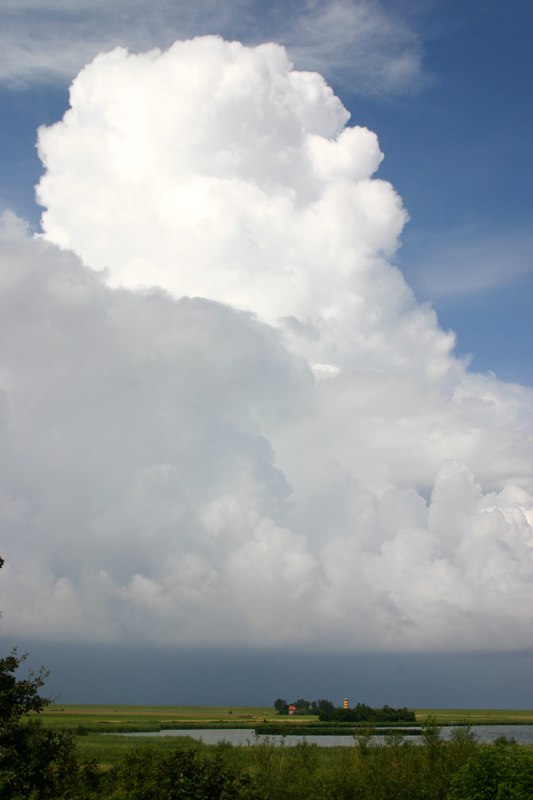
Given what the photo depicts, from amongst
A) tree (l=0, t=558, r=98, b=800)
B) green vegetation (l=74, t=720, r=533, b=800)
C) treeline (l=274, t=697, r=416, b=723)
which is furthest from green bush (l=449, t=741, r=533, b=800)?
treeline (l=274, t=697, r=416, b=723)

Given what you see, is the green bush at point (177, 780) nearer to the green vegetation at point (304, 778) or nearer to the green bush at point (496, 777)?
the green vegetation at point (304, 778)

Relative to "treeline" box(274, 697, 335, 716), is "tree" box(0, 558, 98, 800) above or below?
above

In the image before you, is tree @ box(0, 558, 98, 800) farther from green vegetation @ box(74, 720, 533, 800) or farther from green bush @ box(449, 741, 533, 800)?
green bush @ box(449, 741, 533, 800)

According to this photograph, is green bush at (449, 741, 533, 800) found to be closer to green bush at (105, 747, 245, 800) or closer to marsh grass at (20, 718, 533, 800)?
marsh grass at (20, 718, 533, 800)

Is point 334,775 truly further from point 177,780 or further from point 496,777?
point 177,780

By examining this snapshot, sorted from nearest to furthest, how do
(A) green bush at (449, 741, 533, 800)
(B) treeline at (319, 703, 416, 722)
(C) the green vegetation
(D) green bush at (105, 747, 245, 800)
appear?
(D) green bush at (105, 747, 245, 800) → (C) the green vegetation → (A) green bush at (449, 741, 533, 800) → (B) treeline at (319, 703, 416, 722)

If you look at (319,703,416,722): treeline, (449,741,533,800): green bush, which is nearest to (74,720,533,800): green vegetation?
(449,741,533,800): green bush

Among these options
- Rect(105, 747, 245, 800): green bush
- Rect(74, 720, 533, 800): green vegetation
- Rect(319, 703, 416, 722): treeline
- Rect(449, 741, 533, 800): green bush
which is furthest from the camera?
Rect(319, 703, 416, 722): treeline

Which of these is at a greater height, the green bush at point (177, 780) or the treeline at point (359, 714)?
the green bush at point (177, 780)

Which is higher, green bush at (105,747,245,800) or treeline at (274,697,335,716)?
green bush at (105,747,245,800)

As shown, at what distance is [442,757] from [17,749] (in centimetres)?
2827

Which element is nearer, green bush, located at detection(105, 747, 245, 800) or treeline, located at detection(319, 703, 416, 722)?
green bush, located at detection(105, 747, 245, 800)

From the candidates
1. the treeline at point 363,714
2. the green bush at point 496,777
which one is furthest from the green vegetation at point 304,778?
the treeline at point 363,714

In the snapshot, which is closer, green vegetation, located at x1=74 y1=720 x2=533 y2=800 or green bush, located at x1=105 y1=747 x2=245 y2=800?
green bush, located at x1=105 y1=747 x2=245 y2=800
